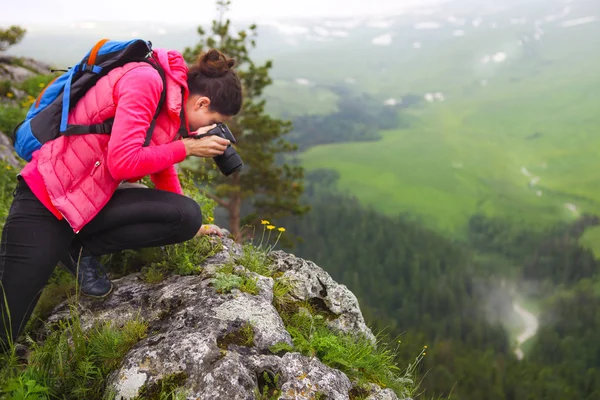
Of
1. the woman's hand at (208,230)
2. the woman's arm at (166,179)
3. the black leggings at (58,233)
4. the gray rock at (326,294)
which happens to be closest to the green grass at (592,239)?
the gray rock at (326,294)

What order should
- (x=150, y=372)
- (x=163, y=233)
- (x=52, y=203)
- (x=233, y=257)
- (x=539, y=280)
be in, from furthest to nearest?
(x=539, y=280) < (x=233, y=257) < (x=163, y=233) < (x=52, y=203) < (x=150, y=372)

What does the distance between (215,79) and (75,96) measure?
103 centimetres

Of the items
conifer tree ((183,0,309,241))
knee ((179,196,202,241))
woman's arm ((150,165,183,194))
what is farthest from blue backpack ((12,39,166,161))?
conifer tree ((183,0,309,241))

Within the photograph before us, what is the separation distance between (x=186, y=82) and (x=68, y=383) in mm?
2275

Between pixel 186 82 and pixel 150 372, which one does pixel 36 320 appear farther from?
pixel 186 82

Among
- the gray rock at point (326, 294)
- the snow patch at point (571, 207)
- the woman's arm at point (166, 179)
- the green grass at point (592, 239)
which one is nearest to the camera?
the gray rock at point (326, 294)

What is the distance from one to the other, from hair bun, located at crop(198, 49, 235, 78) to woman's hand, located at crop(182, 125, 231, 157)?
0.41m

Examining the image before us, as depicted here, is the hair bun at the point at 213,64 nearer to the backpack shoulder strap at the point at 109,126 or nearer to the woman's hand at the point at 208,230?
the backpack shoulder strap at the point at 109,126

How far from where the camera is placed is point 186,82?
11.3 feet

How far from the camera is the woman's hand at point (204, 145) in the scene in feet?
11.3

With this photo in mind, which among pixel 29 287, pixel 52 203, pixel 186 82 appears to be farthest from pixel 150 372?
pixel 186 82

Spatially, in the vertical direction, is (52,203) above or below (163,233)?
above

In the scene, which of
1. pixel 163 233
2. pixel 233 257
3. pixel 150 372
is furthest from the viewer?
pixel 233 257

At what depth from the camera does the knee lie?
3775 millimetres
